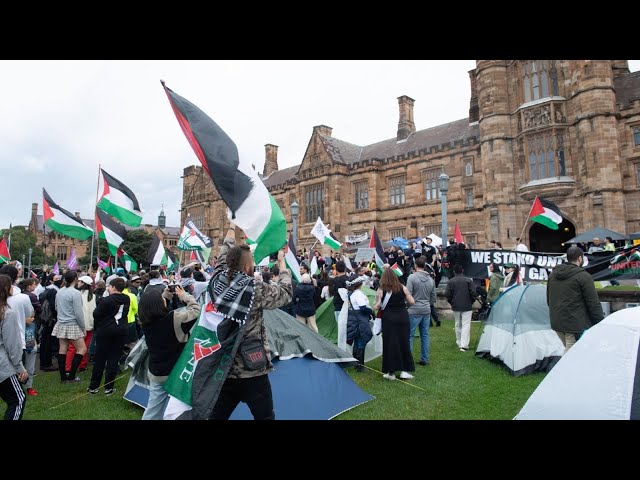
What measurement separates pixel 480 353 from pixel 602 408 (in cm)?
576

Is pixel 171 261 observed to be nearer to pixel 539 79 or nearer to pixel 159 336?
pixel 159 336

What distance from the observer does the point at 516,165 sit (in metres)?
26.7

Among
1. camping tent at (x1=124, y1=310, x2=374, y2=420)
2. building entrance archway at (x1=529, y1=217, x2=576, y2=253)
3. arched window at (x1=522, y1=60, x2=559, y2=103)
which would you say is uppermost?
arched window at (x1=522, y1=60, x2=559, y2=103)

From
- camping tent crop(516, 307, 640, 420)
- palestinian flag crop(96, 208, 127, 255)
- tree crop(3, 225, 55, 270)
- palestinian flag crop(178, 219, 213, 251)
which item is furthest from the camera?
tree crop(3, 225, 55, 270)

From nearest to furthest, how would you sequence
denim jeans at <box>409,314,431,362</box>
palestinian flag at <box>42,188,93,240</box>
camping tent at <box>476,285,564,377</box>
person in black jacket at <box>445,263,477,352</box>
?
1. camping tent at <box>476,285,564,377</box>
2. denim jeans at <box>409,314,431,362</box>
3. person in black jacket at <box>445,263,477,352</box>
4. palestinian flag at <box>42,188,93,240</box>

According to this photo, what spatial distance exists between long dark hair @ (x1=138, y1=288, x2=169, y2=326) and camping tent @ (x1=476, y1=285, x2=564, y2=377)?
634 centimetres

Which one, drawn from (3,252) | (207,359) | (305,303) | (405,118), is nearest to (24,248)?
(405,118)

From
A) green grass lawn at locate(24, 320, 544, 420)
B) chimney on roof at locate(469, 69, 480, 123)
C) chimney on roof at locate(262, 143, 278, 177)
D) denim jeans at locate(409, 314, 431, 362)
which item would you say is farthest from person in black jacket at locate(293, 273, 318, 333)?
chimney on roof at locate(262, 143, 278, 177)

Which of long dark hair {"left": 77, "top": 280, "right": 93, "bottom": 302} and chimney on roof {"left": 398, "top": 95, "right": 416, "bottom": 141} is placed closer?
long dark hair {"left": 77, "top": 280, "right": 93, "bottom": 302}

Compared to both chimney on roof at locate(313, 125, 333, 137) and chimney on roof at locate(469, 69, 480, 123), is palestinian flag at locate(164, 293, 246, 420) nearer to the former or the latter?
chimney on roof at locate(469, 69, 480, 123)

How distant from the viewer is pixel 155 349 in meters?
4.75

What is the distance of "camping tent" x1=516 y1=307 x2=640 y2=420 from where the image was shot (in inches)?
137
